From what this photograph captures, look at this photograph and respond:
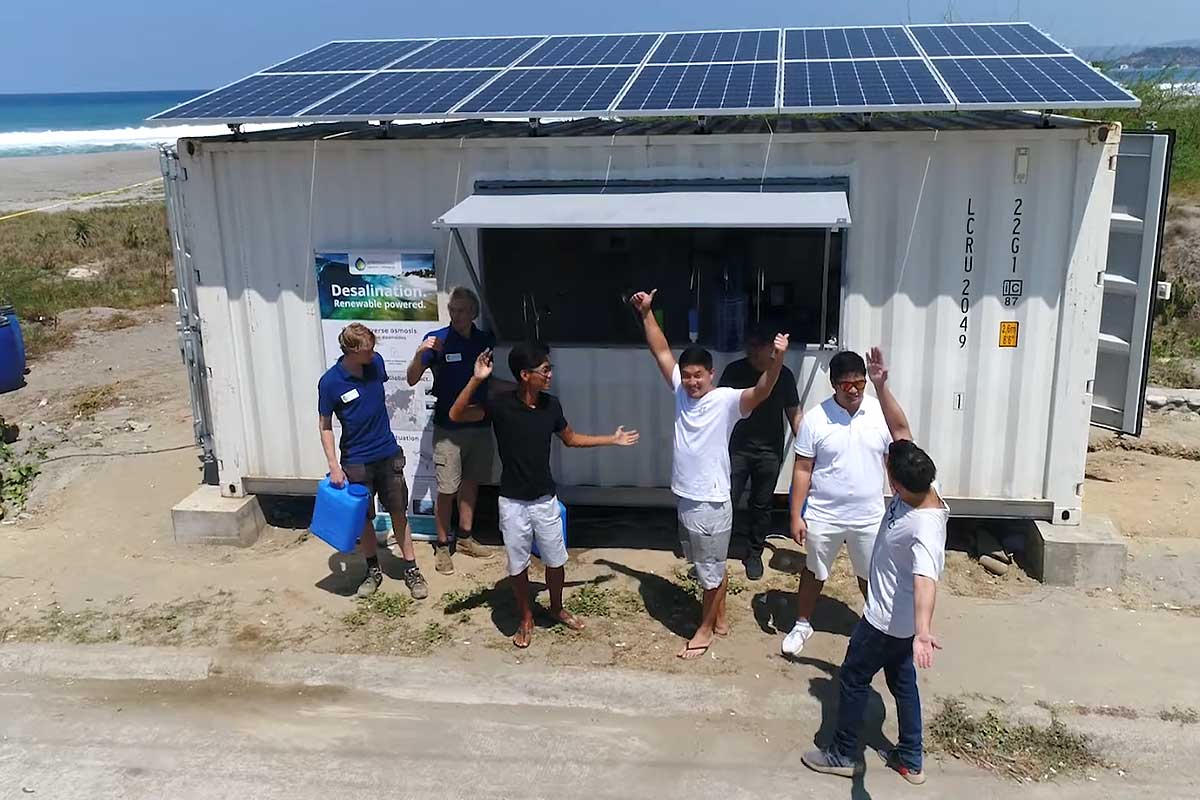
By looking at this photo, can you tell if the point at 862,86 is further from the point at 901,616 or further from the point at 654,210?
the point at 901,616

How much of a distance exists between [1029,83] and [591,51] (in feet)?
10.8

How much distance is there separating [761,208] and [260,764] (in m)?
3.82

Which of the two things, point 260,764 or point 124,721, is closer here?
point 260,764

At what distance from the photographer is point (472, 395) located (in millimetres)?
5785

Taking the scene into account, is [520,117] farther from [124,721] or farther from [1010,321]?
[124,721]

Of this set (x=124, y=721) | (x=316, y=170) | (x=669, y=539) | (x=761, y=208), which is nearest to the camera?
(x=124, y=721)

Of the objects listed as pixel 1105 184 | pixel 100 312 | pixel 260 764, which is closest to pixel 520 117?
pixel 1105 184

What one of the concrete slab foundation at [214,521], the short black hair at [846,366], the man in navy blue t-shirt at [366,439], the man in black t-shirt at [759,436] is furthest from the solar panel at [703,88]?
the concrete slab foundation at [214,521]

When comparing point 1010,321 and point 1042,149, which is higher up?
point 1042,149

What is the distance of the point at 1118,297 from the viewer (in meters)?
6.18

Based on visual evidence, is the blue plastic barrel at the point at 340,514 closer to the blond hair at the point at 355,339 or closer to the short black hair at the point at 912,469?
the blond hair at the point at 355,339

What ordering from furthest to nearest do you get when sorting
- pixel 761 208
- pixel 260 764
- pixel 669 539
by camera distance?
pixel 669 539 < pixel 761 208 < pixel 260 764

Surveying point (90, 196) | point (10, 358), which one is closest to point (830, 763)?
point (10, 358)

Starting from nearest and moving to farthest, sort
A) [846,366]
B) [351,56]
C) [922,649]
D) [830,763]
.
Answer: [922,649] < [830,763] < [846,366] < [351,56]
